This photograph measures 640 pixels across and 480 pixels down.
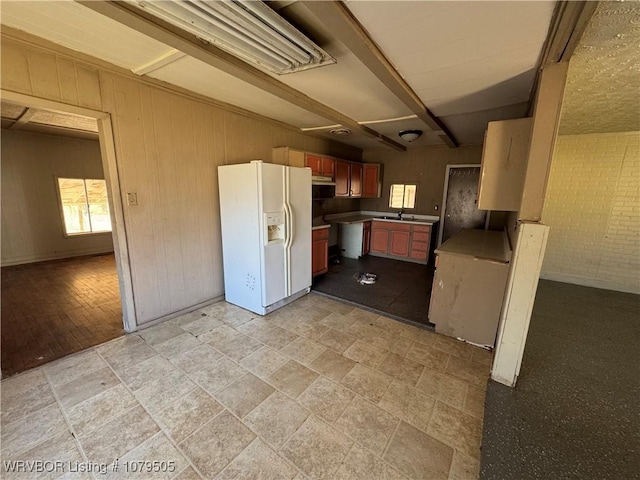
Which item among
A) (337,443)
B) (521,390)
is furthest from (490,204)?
(337,443)

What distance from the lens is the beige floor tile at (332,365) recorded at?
2170 mm

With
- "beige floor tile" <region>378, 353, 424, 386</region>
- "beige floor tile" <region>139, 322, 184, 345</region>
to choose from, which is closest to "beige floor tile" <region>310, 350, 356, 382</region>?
"beige floor tile" <region>378, 353, 424, 386</region>

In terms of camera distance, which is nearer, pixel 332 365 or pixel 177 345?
pixel 332 365

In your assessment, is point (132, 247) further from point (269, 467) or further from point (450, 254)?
point (450, 254)

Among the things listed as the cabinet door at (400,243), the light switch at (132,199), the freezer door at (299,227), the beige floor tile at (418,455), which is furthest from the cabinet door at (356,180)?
the beige floor tile at (418,455)

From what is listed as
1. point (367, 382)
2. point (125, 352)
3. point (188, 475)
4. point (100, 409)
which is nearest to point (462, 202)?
point (367, 382)

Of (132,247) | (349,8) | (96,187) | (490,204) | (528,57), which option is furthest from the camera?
(96,187)

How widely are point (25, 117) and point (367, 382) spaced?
5.91 m

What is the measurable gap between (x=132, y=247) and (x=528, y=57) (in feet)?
12.5

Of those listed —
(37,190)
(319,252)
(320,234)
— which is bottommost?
(319,252)

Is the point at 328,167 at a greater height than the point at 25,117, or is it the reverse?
the point at 25,117

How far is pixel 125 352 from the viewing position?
A: 2.42 m

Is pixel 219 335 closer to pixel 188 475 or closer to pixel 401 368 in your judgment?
pixel 188 475

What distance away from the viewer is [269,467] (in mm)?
1439
